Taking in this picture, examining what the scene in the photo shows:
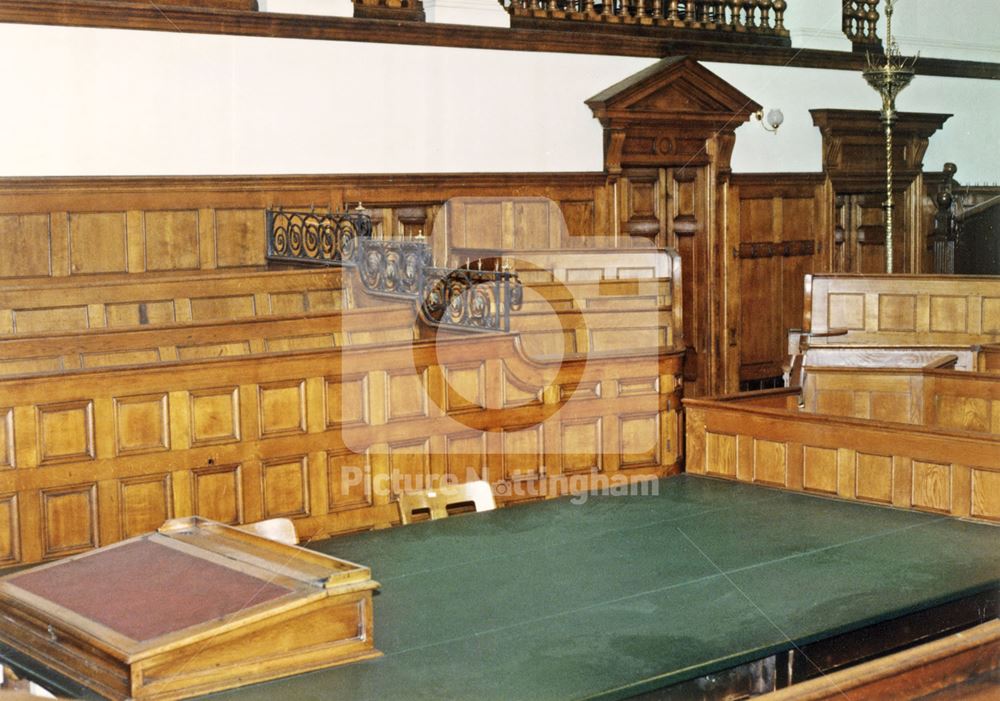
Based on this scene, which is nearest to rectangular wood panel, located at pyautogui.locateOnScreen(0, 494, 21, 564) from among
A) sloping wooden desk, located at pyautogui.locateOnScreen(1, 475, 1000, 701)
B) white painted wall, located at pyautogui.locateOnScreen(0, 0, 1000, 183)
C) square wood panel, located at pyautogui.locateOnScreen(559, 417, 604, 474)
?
sloping wooden desk, located at pyautogui.locateOnScreen(1, 475, 1000, 701)

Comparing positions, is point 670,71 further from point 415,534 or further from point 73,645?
point 73,645

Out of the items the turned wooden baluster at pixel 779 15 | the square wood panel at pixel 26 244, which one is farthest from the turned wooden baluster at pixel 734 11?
the square wood panel at pixel 26 244

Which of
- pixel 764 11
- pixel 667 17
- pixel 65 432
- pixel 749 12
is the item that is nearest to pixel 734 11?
pixel 749 12

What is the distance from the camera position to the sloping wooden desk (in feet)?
8.86

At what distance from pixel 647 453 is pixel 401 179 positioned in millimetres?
3540

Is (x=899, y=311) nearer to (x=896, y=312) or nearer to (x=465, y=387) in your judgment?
(x=896, y=312)

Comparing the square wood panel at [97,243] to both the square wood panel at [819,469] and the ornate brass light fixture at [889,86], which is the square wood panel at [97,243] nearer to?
the square wood panel at [819,469]

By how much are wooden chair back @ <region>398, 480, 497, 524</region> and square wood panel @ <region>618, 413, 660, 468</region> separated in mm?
2164

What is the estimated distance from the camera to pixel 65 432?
5.01 m

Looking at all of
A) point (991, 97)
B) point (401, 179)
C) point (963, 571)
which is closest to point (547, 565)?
point (963, 571)

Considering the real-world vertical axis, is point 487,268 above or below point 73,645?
above

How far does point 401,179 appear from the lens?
9.27m

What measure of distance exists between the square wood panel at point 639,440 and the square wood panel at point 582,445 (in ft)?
0.45

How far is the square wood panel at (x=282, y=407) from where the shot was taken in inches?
214
